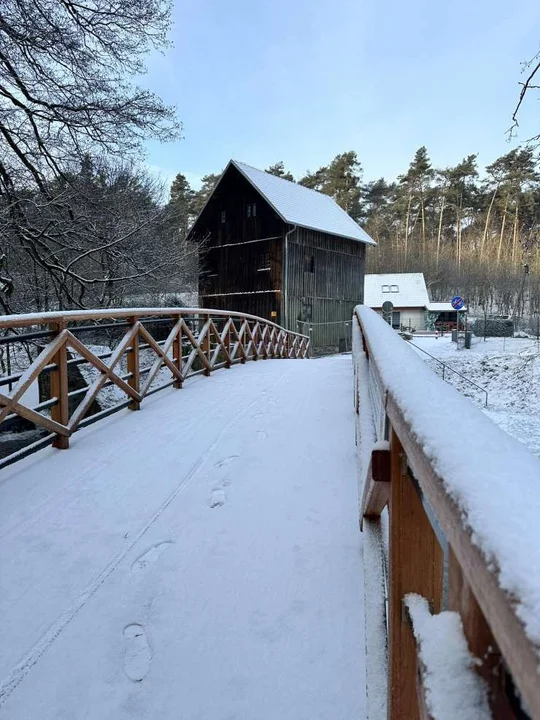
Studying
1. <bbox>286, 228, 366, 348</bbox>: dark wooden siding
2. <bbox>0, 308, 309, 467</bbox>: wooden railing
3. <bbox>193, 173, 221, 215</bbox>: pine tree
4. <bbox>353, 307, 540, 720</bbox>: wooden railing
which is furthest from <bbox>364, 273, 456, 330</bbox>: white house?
<bbox>353, 307, 540, 720</bbox>: wooden railing

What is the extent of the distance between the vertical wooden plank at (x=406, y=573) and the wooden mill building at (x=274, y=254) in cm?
1904

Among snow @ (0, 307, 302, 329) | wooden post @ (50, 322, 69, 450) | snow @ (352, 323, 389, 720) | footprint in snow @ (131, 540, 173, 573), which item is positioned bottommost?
footprint in snow @ (131, 540, 173, 573)

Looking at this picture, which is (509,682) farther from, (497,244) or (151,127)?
(497,244)

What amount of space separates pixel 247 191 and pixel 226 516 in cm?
2043

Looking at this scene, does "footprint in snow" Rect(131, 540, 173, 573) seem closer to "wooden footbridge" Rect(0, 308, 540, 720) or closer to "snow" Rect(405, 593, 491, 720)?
"wooden footbridge" Rect(0, 308, 540, 720)

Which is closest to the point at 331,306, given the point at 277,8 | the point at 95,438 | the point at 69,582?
the point at 277,8

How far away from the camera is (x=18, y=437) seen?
7.25m

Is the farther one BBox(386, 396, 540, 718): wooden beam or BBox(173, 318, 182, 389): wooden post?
BBox(173, 318, 182, 389): wooden post

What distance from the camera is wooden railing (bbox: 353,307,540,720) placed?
384 millimetres

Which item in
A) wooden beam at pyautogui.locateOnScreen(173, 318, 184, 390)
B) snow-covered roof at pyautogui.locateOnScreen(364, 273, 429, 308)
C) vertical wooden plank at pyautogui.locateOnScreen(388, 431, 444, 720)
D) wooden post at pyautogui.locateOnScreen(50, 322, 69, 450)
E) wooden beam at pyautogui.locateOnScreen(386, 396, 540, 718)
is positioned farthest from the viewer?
snow-covered roof at pyautogui.locateOnScreen(364, 273, 429, 308)

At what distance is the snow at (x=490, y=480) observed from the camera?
1.24 feet

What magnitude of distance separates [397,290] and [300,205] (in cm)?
1932

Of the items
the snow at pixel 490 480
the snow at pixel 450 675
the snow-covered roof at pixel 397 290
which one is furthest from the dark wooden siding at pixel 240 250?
the snow at pixel 450 675

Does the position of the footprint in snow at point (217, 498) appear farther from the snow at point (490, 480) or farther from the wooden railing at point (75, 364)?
the snow at point (490, 480)
